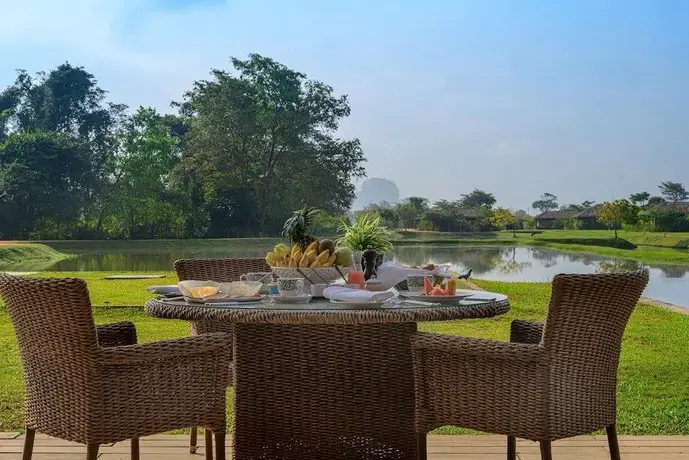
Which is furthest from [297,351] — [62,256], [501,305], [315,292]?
[62,256]

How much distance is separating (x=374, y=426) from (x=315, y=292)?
448 mm

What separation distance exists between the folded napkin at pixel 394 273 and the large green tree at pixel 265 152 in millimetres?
26307

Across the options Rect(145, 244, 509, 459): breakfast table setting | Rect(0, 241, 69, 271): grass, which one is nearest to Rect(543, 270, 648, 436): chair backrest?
Rect(145, 244, 509, 459): breakfast table setting

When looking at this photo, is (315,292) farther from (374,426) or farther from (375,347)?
(374,426)

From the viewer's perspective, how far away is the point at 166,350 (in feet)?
6.65

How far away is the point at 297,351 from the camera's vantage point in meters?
2.37

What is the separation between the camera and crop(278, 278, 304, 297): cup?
2172 millimetres

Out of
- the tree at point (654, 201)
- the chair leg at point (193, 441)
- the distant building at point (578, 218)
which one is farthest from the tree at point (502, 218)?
the chair leg at point (193, 441)

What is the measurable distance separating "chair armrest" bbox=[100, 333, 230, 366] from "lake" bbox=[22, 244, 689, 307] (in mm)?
11248

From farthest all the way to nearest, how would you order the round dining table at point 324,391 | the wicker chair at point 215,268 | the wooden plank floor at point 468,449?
the wicker chair at point 215,268
the wooden plank floor at point 468,449
the round dining table at point 324,391

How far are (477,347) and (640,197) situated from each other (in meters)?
41.4

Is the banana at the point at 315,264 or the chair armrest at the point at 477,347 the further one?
the banana at the point at 315,264

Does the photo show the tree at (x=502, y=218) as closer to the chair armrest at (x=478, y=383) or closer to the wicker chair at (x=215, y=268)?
the wicker chair at (x=215, y=268)

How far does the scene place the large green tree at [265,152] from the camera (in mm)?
28875
